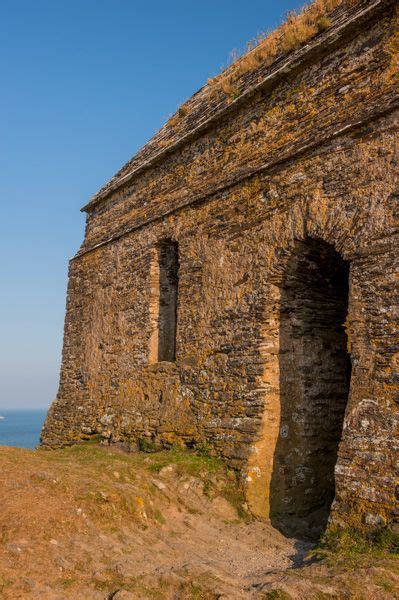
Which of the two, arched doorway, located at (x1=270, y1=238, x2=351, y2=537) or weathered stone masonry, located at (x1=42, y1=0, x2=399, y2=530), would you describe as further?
arched doorway, located at (x1=270, y1=238, x2=351, y2=537)

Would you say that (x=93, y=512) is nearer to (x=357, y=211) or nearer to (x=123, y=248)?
(x=357, y=211)

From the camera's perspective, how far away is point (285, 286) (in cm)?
766

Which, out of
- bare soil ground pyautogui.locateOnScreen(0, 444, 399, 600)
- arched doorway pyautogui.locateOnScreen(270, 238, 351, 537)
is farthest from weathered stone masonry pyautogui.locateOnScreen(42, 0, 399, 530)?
bare soil ground pyautogui.locateOnScreen(0, 444, 399, 600)

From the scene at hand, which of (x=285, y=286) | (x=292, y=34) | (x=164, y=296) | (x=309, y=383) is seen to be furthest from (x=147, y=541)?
(x=292, y=34)

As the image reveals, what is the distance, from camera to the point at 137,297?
10781 mm

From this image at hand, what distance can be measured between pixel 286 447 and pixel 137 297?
4.65m

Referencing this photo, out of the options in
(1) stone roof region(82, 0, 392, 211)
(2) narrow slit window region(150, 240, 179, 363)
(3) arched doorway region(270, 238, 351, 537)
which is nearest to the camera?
(1) stone roof region(82, 0, 392, 211)

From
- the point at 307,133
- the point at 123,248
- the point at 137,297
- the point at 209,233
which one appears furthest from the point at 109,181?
the point at 307,133

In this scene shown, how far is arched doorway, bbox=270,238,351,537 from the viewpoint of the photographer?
24.1 ft

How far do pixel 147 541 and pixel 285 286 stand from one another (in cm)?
381

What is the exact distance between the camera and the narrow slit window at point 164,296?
33.9 ft

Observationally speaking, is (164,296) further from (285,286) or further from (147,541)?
(147,541)

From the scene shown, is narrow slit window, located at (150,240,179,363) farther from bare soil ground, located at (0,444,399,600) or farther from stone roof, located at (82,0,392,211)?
bare soil ground, located at (0,444,399,600)

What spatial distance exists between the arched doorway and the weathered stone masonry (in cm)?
2
